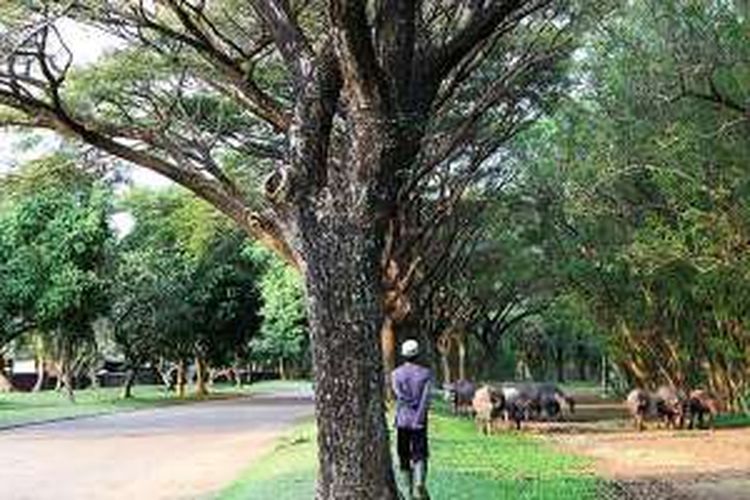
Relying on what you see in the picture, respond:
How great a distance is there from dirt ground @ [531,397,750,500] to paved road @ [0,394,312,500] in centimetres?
626

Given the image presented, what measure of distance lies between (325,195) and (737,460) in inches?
543

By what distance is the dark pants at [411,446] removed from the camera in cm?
1301

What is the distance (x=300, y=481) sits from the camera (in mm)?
15812

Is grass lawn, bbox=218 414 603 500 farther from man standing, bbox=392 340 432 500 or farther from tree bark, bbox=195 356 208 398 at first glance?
tree bark, bbox=195 356 208 398

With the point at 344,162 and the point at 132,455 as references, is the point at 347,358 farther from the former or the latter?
the point at 132,455

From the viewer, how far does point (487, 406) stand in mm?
29844

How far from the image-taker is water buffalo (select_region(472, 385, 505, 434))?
29906 mm

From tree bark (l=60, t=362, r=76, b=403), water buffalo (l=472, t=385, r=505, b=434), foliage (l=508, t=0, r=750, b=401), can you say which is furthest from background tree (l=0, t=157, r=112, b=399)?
water buffalo (l=472, t=385, r=505, b=434)

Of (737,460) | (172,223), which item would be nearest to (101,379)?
(172,223)

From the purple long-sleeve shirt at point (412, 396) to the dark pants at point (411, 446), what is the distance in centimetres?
7

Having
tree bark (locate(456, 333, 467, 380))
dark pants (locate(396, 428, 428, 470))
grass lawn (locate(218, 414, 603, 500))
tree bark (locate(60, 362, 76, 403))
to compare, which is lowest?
grass lawn (locate(218, 414, 603, 500))

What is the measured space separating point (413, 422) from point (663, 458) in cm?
1034

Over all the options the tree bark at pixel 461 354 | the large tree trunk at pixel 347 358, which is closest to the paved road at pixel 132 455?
the large tree trunk at pixel 347 358

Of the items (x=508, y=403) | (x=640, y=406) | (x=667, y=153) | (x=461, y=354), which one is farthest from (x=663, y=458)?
(x=461, y=354)
